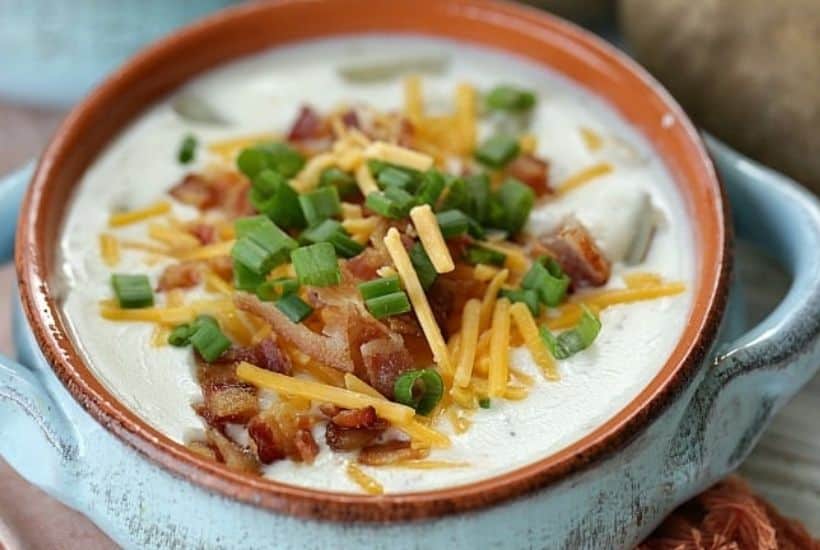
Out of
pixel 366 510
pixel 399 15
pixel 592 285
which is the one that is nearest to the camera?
pixel 366 510

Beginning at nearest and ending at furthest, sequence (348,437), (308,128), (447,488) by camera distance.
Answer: (447,488) → (348,437) → (308,128)

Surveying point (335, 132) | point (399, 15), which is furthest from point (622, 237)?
point (399, 15)

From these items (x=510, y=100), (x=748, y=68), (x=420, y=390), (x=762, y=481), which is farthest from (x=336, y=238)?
(x=748, y=68)

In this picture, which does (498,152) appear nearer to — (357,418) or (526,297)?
(526,297)

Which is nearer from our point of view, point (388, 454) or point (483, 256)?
point (388, 454)

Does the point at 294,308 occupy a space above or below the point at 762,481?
above

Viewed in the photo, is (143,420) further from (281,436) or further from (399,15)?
(399,15)

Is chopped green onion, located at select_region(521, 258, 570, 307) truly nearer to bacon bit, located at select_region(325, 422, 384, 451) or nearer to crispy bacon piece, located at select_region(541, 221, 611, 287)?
crispy bacon piece, located at select_region(541, 221, 611, 287)

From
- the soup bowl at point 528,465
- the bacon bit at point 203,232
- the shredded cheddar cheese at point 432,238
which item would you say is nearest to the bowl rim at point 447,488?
the soup bowl at point 528,465
